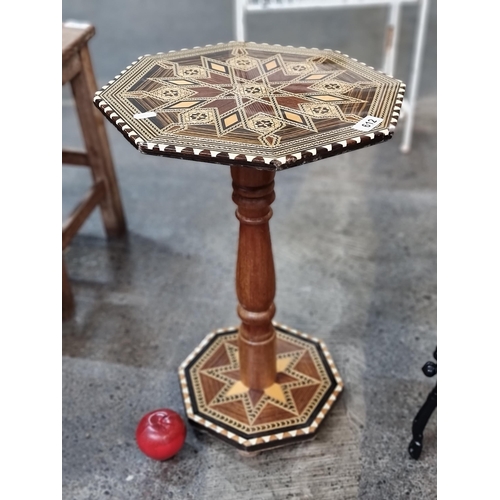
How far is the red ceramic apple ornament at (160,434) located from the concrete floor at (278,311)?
91 millimetres

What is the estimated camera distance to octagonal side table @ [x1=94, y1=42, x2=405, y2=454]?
118 cm

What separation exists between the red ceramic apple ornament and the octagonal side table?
110 millimetres

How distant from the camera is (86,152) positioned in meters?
2.32

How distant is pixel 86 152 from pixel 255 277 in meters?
1.10

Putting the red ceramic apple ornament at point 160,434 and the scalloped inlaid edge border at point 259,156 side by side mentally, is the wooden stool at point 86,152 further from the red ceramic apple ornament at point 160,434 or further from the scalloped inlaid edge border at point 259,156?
the scalloped inlaid edge border at point 259,156

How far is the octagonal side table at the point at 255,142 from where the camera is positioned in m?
1.18

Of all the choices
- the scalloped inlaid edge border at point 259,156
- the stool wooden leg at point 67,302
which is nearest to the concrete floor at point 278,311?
the stool wooden leg at point 67,302

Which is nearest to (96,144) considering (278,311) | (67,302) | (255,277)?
(67,302)

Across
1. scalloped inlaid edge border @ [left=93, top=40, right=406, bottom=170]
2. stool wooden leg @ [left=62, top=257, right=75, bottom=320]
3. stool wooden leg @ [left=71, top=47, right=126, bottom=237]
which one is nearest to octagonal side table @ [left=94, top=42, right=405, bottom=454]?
scalloped inlaid edge border @ [left=93, top=40, right=406, bottom=170]

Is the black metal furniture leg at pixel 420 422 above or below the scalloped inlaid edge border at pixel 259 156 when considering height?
below

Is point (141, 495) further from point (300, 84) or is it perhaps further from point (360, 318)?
point (300, 84)

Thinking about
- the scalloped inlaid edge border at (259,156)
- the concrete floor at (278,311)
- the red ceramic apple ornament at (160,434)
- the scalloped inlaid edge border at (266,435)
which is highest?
the scalloped inlaid edge border at (259,156)

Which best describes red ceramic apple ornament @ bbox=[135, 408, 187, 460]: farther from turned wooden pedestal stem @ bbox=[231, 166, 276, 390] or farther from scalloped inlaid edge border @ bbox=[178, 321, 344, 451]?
turned wooden pedestal stem @ bbox=[231, 166, 276, 390]

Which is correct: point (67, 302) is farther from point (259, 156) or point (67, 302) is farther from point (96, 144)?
point (259, 156)
